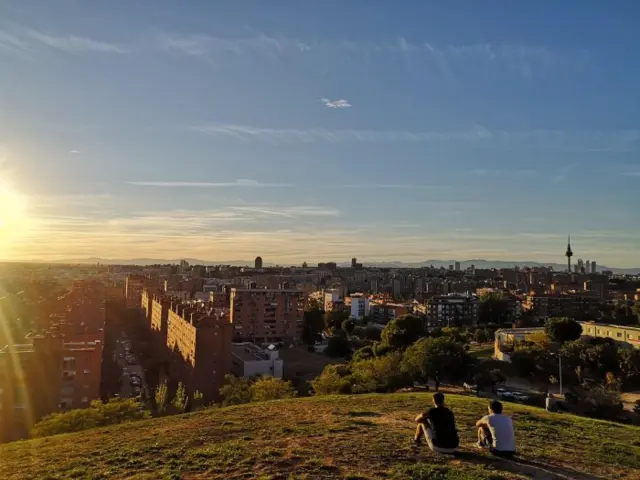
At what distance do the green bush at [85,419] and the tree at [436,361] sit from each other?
15890 mm

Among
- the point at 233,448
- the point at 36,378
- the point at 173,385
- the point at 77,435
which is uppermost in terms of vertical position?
the point at 233,448

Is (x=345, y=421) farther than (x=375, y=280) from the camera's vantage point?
No

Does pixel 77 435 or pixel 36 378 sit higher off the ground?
pixel 77 435

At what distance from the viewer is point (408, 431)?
419 inches

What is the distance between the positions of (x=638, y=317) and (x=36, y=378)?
6070 cm

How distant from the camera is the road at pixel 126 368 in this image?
39875mm

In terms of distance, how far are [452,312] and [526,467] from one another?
73.4 meters

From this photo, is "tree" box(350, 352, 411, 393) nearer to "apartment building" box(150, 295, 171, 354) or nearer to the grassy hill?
the grassy hill

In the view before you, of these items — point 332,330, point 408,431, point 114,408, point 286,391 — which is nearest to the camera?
point 408,431

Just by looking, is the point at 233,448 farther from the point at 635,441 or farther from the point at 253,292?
the point at 253,292

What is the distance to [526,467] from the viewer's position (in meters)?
8.16

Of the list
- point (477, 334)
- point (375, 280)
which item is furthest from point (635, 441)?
point (375, 280)

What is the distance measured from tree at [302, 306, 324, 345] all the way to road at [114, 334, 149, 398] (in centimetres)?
2079

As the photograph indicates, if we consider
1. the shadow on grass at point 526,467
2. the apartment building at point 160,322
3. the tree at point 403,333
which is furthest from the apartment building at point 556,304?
the shadow on grass at point 526,467
